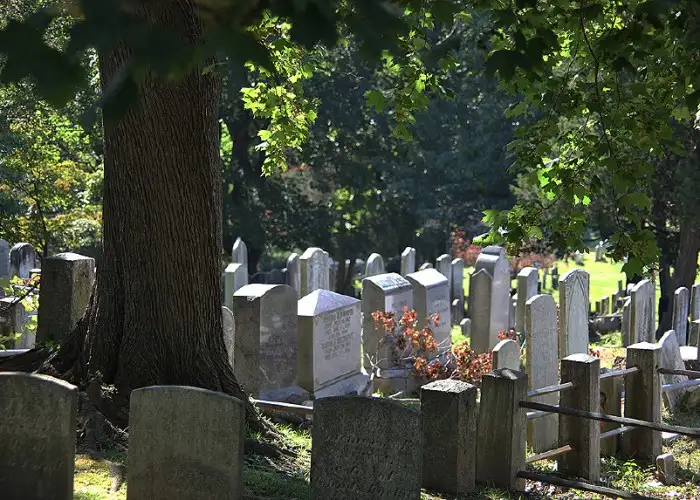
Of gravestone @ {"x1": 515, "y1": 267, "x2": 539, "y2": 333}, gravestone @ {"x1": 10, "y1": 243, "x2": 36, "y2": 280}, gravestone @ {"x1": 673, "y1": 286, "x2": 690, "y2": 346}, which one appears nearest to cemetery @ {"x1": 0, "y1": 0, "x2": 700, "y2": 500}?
gravestone @ {"x1": 515, "y1": 267, "x2": 539, "y2": 333}

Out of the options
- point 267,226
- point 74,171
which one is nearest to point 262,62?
point 74,171

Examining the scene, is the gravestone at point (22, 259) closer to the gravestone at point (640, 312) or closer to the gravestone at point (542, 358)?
the gravestone at point (542, 358)

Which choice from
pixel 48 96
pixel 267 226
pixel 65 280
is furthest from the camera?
pixel 267 226

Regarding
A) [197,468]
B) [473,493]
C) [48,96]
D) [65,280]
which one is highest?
[48,96]

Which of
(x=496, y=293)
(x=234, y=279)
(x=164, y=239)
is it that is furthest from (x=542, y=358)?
(x=234, y=279)

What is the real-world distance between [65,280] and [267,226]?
71.4 feet

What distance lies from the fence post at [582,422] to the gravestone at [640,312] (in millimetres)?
7411

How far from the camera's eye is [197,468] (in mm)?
6023

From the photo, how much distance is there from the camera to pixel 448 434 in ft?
25.0

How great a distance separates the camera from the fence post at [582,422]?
30.6 feet

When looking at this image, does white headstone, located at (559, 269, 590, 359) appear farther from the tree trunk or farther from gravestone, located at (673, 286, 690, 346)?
the tree trunk

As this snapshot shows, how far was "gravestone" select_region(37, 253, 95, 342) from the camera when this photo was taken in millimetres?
9812

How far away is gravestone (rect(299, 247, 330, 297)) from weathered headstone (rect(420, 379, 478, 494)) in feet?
39.8

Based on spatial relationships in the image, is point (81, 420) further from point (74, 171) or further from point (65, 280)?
point (74, 171)
